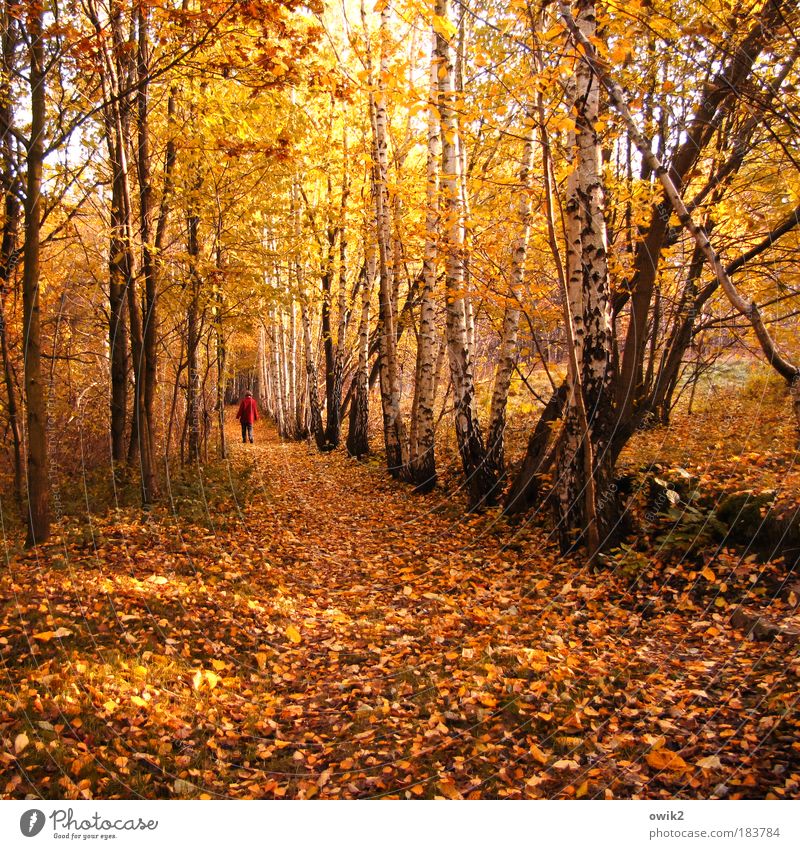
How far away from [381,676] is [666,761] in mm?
1989

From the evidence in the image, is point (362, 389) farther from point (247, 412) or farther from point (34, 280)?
point (34, 280)

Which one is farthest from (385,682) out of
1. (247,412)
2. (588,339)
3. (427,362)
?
(247,412)

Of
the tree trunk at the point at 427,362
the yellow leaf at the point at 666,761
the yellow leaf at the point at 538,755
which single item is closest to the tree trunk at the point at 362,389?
the tree trunk at the point at 427,362

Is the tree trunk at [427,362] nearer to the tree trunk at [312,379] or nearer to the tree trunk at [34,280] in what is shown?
the tree trunk at [34,280]

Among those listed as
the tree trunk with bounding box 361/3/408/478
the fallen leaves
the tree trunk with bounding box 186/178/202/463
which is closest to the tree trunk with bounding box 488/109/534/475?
the tree trunk with bounding box 361/3/408/478

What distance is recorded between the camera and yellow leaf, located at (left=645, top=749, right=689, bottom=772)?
9.43 ft

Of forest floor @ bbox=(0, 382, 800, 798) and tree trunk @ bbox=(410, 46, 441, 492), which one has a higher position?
tree trunk @ bbox=(410, 46, 441, 492)

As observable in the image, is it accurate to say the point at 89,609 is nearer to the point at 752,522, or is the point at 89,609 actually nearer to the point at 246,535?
the point at 246,535

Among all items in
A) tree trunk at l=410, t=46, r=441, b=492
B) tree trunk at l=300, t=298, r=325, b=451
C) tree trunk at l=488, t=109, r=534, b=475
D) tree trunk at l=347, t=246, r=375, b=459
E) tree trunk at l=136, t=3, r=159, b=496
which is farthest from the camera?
tree trunk at l=300, t=298, r=325, b=451

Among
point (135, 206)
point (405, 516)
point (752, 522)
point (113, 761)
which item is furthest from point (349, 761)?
point (135, 206)

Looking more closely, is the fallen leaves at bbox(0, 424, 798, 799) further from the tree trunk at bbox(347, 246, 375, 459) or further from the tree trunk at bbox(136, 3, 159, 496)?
the tree trunk at bbox(347, 246, 375, 459)

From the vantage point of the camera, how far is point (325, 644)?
183 inches

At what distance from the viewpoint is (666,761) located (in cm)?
292

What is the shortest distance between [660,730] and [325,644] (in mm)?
2615
